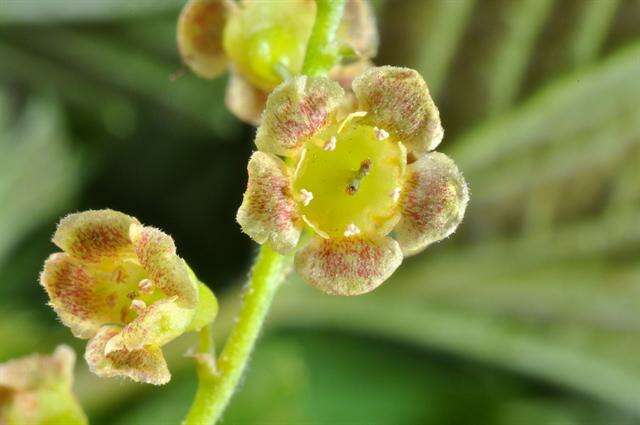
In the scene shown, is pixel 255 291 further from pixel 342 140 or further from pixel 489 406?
pixel 489 406

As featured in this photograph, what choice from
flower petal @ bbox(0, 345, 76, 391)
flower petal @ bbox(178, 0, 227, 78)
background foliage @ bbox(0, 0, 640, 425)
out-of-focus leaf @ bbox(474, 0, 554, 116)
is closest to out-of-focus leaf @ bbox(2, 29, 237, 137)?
background foliage @ bbox(0, 0, 640, 425)

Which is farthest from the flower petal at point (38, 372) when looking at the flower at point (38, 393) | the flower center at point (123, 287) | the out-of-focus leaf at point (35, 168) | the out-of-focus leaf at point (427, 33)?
the out-of-focus leaf at point (35, 168)

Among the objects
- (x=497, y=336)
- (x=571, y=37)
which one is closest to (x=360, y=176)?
(x=571, y=37)

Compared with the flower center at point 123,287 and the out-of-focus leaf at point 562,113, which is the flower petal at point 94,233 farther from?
the out-of-focus leaf at point 562,113

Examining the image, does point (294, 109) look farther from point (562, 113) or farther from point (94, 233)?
point (562, 113)

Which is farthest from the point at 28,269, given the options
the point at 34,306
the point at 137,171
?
the point at 137,171

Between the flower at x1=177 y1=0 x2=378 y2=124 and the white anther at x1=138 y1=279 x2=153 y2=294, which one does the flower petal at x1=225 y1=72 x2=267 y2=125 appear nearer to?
the flower at x1=177 y1=0 x2=378 y2=124
